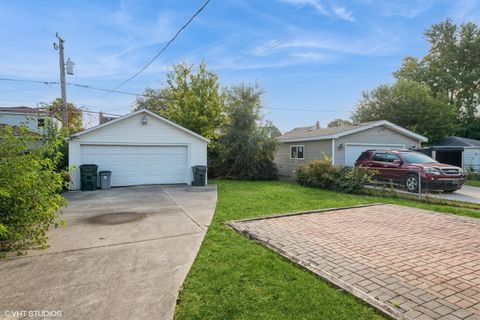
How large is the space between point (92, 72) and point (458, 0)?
1850 cm

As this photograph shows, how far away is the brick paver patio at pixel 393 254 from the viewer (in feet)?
9.41

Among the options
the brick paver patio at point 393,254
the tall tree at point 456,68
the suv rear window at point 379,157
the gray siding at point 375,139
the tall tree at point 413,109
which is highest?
the tall tree at point 456,68

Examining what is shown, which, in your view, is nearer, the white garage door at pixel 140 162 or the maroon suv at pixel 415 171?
the maroon suv at pixel 415 171

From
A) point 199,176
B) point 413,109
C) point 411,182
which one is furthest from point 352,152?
point 413,109

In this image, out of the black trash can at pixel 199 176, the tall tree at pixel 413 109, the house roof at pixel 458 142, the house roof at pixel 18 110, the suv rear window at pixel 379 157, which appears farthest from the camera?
the house roof at pixel 18 110

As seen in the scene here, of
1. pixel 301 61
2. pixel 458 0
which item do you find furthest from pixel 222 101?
pixel 458 0

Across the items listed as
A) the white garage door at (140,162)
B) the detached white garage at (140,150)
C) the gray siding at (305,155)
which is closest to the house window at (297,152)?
the gray siding at (305,155)

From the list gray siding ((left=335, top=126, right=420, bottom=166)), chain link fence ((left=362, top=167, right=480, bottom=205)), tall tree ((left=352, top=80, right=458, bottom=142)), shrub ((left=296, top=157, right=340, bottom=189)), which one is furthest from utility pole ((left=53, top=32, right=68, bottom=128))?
tall tree ((left=352, top=80, right=458, bottom=142))

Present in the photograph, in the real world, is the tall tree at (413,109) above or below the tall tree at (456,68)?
below

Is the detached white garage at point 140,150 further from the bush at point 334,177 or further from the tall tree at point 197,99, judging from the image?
the bush at point 334,177

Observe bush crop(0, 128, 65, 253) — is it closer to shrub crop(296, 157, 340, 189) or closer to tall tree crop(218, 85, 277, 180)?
shrub crop(296, 157, 340, 189)

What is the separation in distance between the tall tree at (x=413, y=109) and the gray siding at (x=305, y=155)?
1169 cm

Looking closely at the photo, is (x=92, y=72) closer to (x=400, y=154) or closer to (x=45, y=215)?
(x=45, y=215)

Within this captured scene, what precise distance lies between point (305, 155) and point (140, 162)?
9.42 meters
